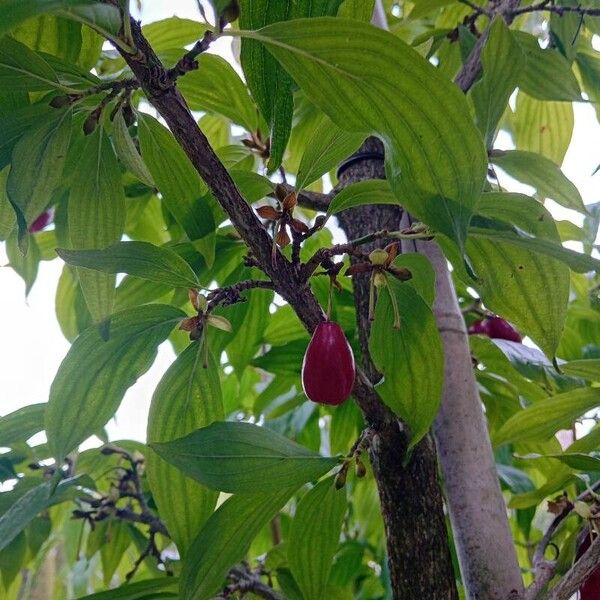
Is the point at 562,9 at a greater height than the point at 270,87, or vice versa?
the point at 562,9

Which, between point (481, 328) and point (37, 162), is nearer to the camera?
point (37, 162)

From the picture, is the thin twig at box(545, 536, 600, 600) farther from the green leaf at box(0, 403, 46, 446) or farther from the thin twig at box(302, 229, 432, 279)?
the green leaf at box(0, 403, 46, 446)

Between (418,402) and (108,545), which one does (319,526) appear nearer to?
(418,402)

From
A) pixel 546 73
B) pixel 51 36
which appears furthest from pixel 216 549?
pixel 546 73

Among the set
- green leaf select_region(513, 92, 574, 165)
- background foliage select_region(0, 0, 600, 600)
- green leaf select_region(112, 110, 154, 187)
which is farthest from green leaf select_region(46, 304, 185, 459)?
green leaf select_region(513, 92, 574, 165)

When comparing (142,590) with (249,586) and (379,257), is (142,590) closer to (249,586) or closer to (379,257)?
(249,586)

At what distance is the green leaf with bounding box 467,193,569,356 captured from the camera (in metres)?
0.49

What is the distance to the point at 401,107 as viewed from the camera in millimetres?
351

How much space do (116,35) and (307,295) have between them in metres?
0.20

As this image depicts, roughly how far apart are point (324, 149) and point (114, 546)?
0.64 meters

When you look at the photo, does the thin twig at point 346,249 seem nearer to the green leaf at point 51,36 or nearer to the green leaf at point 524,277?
the green leaf at point 524,277

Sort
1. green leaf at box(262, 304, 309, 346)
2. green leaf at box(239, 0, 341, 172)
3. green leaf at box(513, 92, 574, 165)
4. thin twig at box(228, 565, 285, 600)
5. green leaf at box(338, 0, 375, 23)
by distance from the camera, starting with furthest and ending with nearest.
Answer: green leaf at box(513, 92, 574, 165)
green leaf at box(262, 304, 309, 346)
thin twig at box(228, 565, 285, 600)
green leaf at box(338, 0, 375, 23)
green leaf at box(239, 0, 341, 172)

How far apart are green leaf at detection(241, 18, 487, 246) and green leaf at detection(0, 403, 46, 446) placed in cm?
45

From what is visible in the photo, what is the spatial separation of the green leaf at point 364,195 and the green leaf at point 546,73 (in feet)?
1.02
